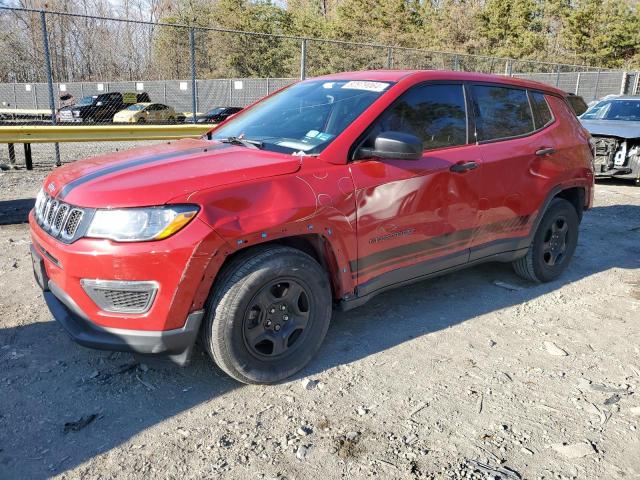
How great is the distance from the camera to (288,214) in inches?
110

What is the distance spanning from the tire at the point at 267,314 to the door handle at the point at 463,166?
4.08ft

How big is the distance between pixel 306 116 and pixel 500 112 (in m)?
1.60

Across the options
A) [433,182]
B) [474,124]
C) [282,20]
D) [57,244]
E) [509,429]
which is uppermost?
[282,20]

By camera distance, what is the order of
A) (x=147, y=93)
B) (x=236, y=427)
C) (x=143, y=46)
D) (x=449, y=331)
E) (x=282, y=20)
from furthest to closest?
(x=282, y=20), (x=147, y=93), (x=143, y=46), (x=449, y=331), (x=236, y=427)

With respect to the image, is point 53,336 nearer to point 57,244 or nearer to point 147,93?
point 57,244

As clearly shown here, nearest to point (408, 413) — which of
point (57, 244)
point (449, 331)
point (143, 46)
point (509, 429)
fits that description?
point (509, 429)

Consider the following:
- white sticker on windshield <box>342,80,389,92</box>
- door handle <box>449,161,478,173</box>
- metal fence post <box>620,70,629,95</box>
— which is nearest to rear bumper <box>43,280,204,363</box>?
white sticker on windshield <box>342,80,389,92</box>

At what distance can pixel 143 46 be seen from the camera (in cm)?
→ 1962

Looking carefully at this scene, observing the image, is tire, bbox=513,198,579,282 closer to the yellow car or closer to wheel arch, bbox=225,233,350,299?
wheel arch, bbox=225,233,350,299

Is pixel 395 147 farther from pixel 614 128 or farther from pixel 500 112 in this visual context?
pixel 614 128

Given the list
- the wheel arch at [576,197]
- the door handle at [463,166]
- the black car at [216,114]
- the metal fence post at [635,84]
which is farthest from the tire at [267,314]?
the metal fence post at [635,84]

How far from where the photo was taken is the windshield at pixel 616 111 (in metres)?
9.87

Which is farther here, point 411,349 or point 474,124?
point 474,124

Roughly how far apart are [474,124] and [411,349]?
170 centimetres
